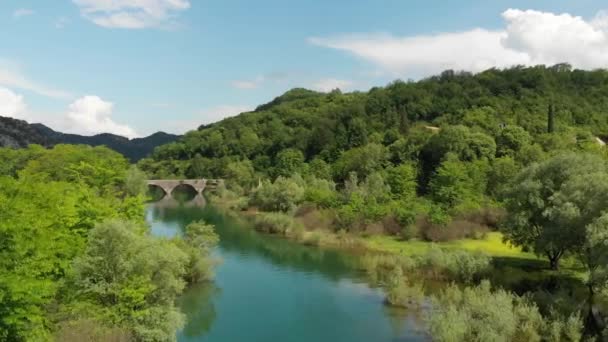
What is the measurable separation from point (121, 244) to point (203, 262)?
13864mm

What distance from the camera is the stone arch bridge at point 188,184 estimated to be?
123m

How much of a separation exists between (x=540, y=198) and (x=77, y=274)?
27.8 metres

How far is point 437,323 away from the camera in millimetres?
23891

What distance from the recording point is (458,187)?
6269 centimetres

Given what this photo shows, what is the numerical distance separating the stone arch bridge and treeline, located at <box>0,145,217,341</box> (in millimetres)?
92658

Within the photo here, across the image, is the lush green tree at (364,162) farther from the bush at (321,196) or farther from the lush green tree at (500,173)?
the lush green tree at (500,173)

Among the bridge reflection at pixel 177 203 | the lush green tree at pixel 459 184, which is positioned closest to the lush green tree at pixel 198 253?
the lush green tree at pixel 459 184

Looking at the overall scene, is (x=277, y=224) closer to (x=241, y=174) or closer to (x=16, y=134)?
(x=241, y=174)

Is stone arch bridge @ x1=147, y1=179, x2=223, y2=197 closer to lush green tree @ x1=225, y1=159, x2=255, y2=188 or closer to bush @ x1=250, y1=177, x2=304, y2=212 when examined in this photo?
lush green tree @ x1=225, y1=159, x2=255, y2=188

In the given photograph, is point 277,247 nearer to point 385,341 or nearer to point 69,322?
point 385,341

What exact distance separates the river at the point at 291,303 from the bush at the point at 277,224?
773 centimetres

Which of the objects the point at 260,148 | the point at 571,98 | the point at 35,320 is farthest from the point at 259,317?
the point at 260,148

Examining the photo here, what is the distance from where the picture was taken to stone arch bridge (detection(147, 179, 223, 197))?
404 feet

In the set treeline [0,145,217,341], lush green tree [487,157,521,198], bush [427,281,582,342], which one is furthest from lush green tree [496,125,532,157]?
treeline [0,145,217,341]
